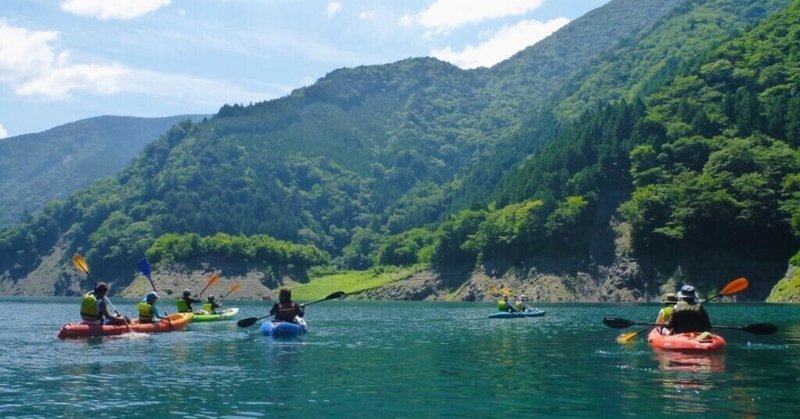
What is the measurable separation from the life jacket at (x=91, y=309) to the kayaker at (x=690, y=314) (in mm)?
31791

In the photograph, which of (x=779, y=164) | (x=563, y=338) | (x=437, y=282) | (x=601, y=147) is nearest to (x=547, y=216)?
(x=601, y=147)

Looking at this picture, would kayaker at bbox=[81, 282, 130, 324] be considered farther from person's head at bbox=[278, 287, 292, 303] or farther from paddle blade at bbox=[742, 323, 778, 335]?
paddle blade at bbox=[742, 323, 778, 335]

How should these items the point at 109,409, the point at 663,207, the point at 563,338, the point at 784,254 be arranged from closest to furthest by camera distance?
the point at 109,409
the point at 563,338
the point at 784,254
the point at 663,207

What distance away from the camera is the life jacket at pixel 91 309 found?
48344 mm

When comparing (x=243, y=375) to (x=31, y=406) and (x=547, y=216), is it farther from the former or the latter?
(x=547, y=216)

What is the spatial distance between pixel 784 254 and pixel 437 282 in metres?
71.5

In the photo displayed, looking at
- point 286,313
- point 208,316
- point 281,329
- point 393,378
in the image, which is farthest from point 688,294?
point 208,316

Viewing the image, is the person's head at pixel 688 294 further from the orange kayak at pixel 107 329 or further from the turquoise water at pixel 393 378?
the orange kayak at pixel 107 329

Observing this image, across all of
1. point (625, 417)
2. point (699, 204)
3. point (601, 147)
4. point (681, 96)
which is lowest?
point (625, 417)

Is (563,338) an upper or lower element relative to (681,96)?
lower

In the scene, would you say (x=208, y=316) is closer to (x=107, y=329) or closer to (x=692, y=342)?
(x=107, y=329)

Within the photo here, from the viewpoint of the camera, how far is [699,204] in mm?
127750

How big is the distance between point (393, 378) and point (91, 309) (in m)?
25.0

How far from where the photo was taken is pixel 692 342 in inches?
1447
